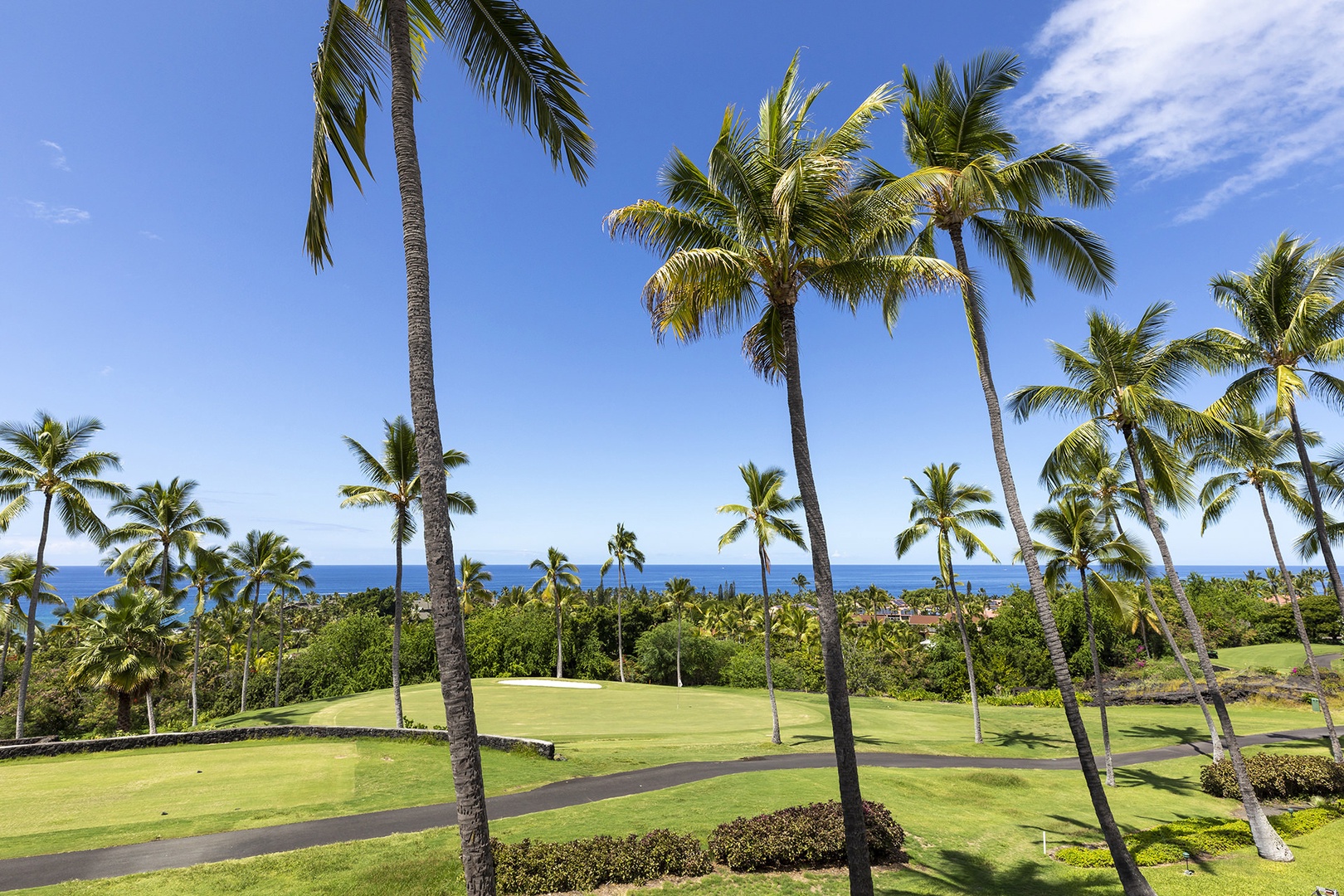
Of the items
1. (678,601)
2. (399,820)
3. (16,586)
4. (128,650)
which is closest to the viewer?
(399,820)

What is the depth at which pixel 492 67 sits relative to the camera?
26.2 feet

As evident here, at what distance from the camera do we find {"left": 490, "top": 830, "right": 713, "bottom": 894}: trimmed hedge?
9.97 meters

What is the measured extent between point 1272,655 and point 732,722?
44.7 meters

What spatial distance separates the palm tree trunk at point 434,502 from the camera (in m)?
5.40

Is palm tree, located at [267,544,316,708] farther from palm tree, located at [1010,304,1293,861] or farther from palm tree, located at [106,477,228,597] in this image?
palm tree, located at [1010,304,1293,861]

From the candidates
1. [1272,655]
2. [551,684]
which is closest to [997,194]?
[551,684]

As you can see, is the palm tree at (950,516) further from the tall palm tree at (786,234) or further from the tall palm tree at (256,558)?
the tall palm tree at (256,558)

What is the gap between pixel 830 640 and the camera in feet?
28.1

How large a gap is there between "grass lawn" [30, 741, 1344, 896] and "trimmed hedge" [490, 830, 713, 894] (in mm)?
438

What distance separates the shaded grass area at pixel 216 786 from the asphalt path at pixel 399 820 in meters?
0.60

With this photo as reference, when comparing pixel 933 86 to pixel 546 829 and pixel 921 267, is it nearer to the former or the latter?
pixel 921 267

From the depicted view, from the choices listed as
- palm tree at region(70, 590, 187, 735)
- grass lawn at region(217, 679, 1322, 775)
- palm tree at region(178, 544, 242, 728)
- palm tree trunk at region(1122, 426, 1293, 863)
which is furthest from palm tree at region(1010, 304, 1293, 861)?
palm tree at region(178, 544, 242, 728)

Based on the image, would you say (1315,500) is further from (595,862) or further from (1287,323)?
(595,862)

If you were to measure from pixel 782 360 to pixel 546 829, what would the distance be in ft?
36.8
